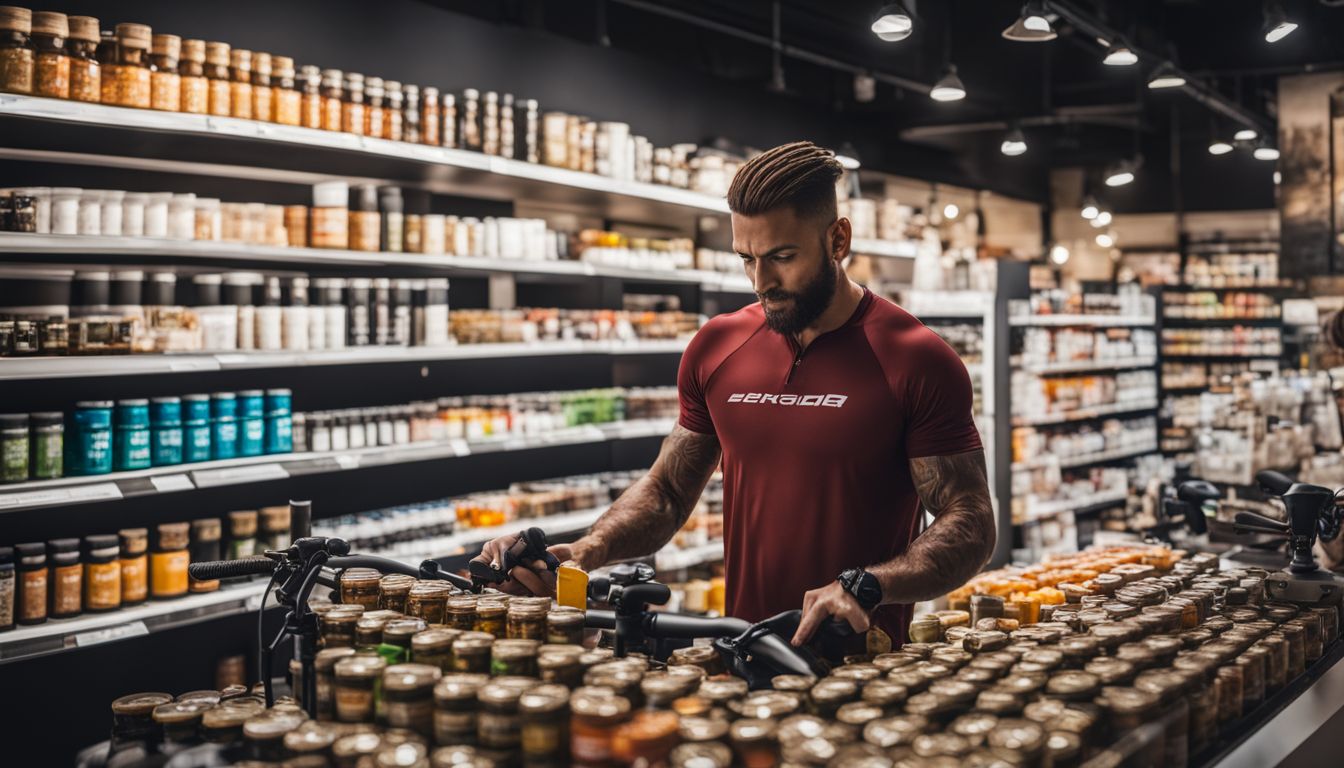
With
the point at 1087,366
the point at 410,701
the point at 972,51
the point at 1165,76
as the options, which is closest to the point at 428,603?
the point at 410,701

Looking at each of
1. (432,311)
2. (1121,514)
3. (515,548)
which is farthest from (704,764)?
(1121,514)

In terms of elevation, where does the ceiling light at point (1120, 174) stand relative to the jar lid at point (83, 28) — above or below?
above

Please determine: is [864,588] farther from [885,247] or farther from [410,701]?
[885,247]

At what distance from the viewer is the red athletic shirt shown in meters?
2.16

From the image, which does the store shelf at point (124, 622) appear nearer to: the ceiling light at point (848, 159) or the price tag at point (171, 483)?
the price tag at point (171, 483)

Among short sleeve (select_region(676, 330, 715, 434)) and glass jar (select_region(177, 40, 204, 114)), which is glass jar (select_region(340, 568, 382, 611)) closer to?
short sleeve (select_region(676, 330, 715, 434))

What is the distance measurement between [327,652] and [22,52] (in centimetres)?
249

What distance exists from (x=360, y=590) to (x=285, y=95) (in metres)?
2.48

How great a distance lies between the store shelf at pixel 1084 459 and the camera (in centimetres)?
774

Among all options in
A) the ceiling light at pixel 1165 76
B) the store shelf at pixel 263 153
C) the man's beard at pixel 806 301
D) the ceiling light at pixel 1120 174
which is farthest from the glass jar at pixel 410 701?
the ceiling light at pixel 1120 174

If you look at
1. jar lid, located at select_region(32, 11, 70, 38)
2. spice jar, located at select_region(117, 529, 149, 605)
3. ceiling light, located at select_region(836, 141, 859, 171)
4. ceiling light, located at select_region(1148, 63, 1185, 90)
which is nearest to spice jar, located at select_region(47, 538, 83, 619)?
spice jar, located at select_region(117, 529, 149, 605)

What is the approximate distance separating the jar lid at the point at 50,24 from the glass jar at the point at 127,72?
16 centimetres

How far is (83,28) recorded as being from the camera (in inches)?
130

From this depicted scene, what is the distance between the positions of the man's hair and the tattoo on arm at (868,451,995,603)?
1.82 feet
